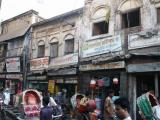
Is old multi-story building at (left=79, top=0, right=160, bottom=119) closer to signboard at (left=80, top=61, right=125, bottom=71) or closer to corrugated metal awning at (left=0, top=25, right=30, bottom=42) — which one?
signboard at (left=80, top=61, right=125, bottom=71)

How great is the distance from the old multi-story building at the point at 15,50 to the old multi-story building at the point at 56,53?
1.27m

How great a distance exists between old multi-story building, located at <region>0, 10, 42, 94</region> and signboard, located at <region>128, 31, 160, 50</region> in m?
10.6

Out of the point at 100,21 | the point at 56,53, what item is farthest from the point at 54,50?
the point at 100,21

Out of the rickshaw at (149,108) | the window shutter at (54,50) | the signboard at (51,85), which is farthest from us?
the window shutter at (54,50)

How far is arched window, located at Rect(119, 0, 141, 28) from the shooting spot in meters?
13.9

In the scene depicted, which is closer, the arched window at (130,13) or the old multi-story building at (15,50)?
the arched window at (130,13)

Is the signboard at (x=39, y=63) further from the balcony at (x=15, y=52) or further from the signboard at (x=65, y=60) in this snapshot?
the balcony at (x=15, y=52)

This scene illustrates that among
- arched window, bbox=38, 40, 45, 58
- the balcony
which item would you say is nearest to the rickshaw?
arched window, bbox=38, 40, 45, 58

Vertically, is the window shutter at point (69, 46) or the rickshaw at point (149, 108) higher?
the window shutter at point (69, 46)

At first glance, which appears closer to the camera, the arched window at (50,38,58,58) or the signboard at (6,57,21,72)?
the arched window at (50,38,58,58)

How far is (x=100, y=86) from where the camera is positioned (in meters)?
14.5

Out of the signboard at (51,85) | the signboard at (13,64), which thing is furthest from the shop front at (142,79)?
the signboard at (13,64)

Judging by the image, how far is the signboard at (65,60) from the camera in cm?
1674

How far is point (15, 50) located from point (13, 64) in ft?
4.30
